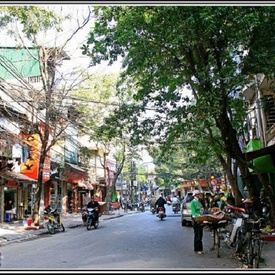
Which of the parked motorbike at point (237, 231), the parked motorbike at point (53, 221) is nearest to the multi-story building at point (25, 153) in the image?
the parked motorbike at point (53, 221)

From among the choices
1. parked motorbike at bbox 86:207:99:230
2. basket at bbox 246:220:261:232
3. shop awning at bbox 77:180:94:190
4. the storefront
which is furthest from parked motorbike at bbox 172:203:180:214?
basket at bbox 246:220:261:232

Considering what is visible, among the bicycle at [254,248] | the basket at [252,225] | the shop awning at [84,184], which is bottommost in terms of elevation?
the bicycle at [254,248]

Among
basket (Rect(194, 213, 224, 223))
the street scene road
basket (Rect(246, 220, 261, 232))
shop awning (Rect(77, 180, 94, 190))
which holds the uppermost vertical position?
shop awning (Rect(77, 180, 94, 190))

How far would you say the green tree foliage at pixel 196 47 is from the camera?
9.13 metres

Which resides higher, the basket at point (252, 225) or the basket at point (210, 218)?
the basket at point (210, 218)

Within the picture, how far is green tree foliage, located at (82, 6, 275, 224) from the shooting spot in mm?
9133

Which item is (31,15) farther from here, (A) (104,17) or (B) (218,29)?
(B) (218,29)

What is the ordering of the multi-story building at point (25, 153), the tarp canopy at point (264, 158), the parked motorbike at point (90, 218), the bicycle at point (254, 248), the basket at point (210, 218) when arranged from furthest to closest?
1. the parked motorbike at point (90, 218)
2. the multi-story building at point (25, 153)
3. the tarp canopy at point (264, 158)
4. the basket at point (210, 218)
5. the bicycle at point (254, 248)

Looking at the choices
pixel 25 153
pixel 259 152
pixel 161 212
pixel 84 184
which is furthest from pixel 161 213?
pixel 84 184

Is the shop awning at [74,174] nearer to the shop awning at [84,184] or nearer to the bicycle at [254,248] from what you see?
the shop awning at [84,184]

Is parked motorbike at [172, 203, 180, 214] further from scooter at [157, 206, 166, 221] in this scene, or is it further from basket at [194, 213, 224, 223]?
basket at [194, 213, 224, 223]

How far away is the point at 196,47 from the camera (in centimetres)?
1150

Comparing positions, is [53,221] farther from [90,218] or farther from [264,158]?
[264,158]

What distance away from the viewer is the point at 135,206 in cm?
4828
